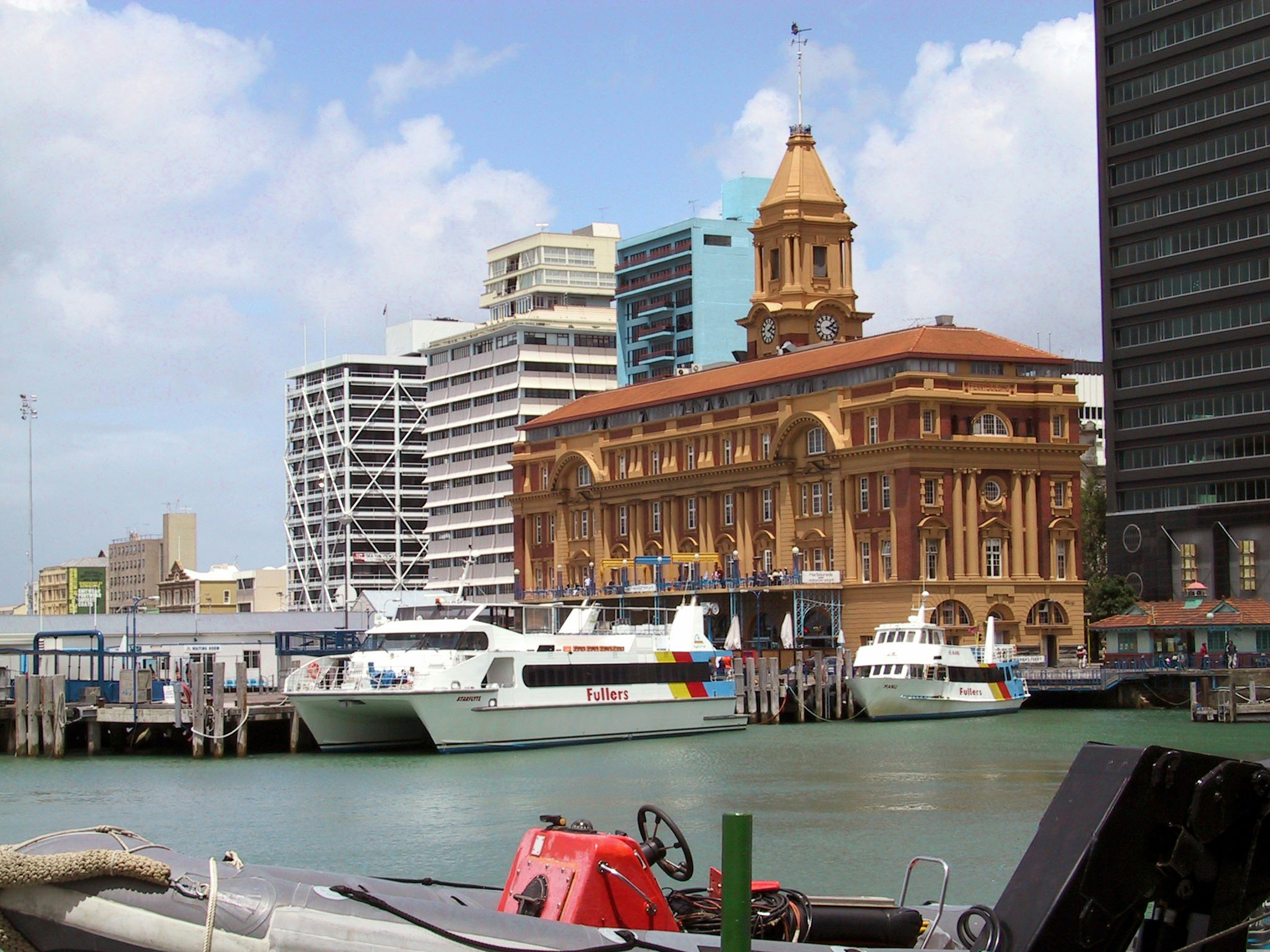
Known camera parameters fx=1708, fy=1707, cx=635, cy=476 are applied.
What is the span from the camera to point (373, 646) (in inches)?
2079

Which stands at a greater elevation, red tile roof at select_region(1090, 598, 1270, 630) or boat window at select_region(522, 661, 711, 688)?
red tile roof at select_region(1090, 598, 1270, 630)

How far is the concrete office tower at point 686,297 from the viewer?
139750 millimetres

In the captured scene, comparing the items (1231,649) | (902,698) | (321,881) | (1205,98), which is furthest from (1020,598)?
(321,881)

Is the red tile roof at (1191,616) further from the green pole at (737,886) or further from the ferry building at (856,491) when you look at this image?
the green pole at (737,886)

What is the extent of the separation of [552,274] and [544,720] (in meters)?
99.2

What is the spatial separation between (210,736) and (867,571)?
46.8 m

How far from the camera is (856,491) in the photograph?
300 feet

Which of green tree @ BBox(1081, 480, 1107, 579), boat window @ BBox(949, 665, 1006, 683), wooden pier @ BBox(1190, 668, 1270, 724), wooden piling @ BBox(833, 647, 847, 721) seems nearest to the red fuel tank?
wooden pier @ BBox(1190, 668, 1270, 724)

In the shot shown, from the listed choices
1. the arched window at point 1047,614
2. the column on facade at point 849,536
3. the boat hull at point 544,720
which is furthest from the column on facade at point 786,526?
the boat hull at point 544,720

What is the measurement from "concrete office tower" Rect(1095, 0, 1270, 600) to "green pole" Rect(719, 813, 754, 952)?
89979mm

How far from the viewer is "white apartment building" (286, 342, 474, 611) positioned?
529 feet

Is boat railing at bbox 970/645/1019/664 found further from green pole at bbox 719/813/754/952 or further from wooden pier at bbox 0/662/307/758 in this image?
green pole at bbox 719/813/754/952

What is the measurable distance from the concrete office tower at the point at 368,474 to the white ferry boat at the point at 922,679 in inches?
3694

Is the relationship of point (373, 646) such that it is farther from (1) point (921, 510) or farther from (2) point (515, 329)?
(2) point (515, 329)
